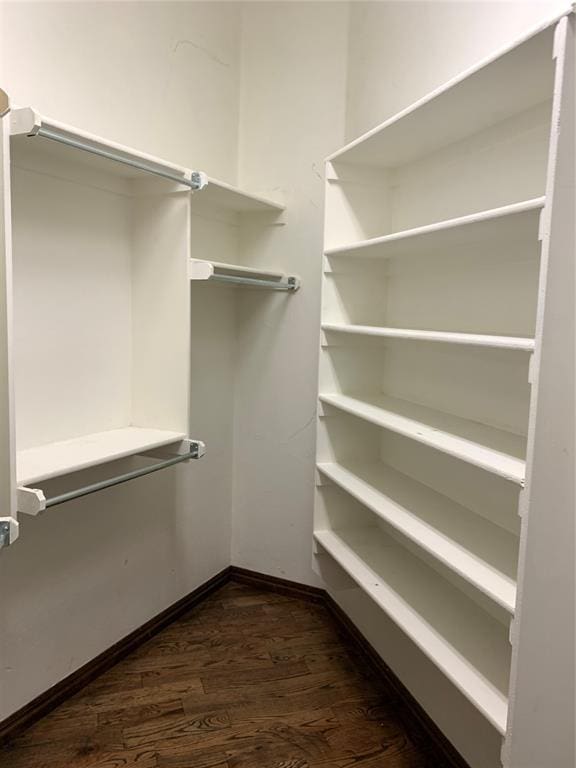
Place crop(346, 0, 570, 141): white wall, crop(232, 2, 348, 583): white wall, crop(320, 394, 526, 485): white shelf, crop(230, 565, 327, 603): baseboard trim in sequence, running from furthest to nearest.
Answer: crop(230, 565, 327, 603): baseboard trim, crop(232, 2, 348, 583): white wall, crop(346, 0, 570, 141): white wall, crop(320, 394, 526, 485): white shelf

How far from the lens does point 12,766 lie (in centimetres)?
169

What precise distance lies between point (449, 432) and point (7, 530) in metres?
1.19

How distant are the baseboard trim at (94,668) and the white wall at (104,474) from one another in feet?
0.10

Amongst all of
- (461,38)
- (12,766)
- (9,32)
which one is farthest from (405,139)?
(12,766)

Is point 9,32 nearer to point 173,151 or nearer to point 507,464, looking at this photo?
point 173,151

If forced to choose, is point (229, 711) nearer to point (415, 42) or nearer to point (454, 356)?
point (454, 356)

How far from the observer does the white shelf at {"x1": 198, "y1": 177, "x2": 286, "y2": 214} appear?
85.0 inches

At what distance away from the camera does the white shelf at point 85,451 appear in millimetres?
1559

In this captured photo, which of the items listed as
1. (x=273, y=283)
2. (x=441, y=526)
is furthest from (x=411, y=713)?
(x=273, y=283)

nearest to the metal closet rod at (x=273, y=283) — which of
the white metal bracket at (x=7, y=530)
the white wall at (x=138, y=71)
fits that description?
the white wall at (x=138, y=71)

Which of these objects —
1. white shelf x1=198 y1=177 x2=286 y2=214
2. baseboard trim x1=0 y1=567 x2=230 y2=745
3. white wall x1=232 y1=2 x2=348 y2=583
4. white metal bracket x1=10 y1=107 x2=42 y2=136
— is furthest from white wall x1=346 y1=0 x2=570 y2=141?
baseboard trim x1=0 y1=567 x2=230 y2=745

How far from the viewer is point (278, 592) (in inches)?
110

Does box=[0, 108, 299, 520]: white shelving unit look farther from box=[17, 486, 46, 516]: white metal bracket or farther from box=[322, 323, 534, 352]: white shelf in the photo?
box=[322, 323, 534, 352]: white shelf

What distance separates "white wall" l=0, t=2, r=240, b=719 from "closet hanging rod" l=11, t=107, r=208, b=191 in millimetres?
310
